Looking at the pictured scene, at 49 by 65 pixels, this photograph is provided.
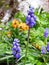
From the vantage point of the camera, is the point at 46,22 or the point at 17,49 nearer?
the point at 17,49

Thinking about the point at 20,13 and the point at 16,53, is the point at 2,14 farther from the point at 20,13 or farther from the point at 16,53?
the point at 16,53

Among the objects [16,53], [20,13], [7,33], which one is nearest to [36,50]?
[7,33]

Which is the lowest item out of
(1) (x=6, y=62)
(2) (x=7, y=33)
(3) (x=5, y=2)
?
(1) (x=6, y=62)

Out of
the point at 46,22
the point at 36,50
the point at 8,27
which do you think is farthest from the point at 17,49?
the point at 46,22

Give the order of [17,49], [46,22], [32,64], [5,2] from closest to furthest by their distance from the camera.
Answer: [17,49] → [32,64] → [46,22] → [5,2]

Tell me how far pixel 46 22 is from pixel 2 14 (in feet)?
2.47

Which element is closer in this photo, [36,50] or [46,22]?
[36,50]

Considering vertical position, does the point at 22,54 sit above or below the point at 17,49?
below

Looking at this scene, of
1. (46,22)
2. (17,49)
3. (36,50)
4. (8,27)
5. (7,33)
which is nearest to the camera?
(17,49)

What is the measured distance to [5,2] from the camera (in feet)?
16.1

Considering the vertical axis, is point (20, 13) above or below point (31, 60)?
above

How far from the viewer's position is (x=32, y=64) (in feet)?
10.3

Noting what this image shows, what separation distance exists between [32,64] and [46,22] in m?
1.34

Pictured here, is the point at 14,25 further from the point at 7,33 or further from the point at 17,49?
the point at 17,49
